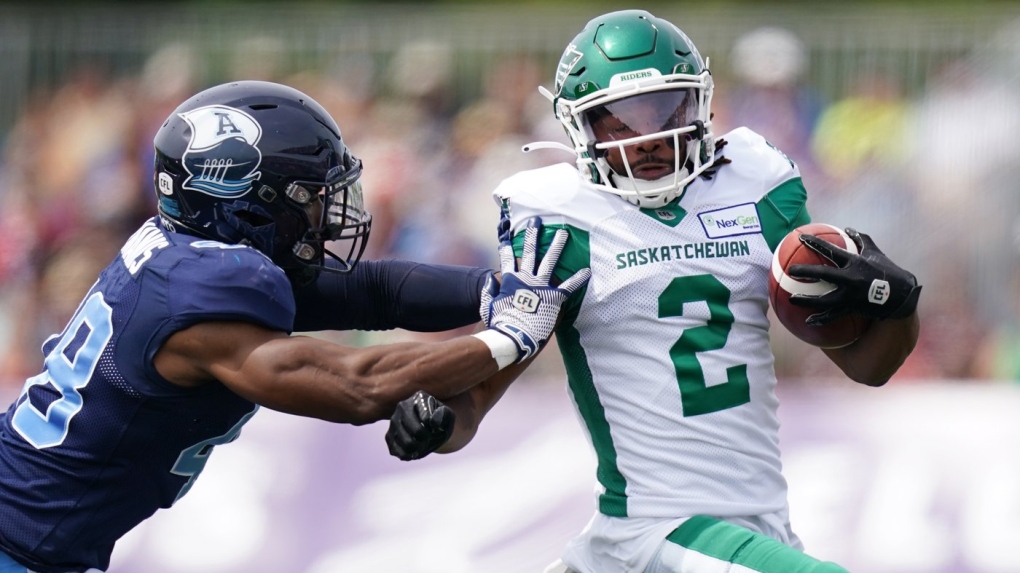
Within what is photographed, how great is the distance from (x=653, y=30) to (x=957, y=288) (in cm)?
488

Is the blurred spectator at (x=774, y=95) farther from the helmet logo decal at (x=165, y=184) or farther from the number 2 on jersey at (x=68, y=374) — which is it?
the number 2 on jersey at (x=68, y=374)

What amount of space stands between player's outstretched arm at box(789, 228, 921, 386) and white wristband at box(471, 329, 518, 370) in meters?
0.73

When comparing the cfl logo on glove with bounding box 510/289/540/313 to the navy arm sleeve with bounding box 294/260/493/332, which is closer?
the cfl logo on glove with bounding box 510/289/540/313

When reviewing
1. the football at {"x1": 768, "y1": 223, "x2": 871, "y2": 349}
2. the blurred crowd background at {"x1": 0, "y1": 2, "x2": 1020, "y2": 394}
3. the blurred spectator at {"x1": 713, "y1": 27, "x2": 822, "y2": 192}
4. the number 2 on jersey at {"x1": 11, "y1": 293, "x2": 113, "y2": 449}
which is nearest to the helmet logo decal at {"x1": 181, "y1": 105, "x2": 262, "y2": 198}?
the number 2 on jersey at {"x1": 11, "y1": 293, "x2": 113, "y2": 449}

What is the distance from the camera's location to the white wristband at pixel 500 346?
11.6 feet

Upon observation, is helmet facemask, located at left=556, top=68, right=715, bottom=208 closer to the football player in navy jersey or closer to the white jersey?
the white jersey

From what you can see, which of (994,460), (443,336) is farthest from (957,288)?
(443,336)

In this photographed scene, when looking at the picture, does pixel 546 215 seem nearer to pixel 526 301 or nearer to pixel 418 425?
pixel 526 301

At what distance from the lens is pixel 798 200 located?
377 cm

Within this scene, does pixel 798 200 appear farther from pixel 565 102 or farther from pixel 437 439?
pixel 437 439

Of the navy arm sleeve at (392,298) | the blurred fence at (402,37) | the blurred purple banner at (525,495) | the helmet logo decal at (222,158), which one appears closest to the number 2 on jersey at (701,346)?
the navy arm sleeve at (392,298)

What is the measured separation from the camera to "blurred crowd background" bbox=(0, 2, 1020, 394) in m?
8.13

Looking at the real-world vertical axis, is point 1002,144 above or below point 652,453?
below

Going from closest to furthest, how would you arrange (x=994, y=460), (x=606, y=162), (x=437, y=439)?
(x=437, y=439) < (x=606, y=162) < (x=994, y=460)
